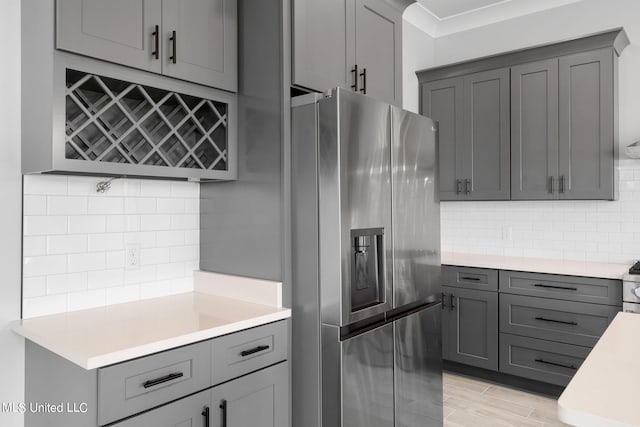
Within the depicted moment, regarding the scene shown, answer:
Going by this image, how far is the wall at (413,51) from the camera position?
4.19 meters

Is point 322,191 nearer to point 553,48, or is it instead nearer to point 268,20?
point 268,20

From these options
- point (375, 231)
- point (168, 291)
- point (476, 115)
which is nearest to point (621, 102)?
point (476, 115)

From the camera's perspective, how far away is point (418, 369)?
8.38 ft

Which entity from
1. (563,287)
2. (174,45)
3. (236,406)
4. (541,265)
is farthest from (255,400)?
(541,265)

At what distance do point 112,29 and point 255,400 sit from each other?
161 centimetres

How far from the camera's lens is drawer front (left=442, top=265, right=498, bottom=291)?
3504 millimetres

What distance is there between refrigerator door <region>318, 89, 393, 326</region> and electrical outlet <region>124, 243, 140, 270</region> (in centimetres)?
93

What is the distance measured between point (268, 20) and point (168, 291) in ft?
4.78

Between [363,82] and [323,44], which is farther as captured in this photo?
[363,82]

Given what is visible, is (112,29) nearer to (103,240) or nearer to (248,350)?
(103,240)

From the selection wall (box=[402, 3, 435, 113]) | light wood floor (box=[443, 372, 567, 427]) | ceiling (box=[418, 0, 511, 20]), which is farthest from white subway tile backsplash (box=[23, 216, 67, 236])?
ceiling (box=[418, 0, 511, 20])

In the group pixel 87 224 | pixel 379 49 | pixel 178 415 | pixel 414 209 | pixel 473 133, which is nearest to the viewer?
pixel 178 415

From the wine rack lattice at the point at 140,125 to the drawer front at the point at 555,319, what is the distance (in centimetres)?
242

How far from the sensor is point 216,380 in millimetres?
1777
